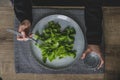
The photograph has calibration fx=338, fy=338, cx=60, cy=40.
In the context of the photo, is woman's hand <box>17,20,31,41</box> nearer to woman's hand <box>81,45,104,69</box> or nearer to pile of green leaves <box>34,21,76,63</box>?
pile of green leaves <box>34,21,76,63</box>

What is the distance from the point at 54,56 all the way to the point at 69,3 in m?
0.20

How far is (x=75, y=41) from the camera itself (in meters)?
1.15

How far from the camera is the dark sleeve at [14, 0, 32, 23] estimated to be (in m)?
1.15

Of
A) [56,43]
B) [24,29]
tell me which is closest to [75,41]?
[56,43]

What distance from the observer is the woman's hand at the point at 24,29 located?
1.12 m

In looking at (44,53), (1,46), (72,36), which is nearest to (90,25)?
(72,36)

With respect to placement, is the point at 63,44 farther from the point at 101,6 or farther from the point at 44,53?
the point at 101,6

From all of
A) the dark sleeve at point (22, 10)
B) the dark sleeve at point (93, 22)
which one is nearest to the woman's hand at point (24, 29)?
the dark sleeve at point (22, 10)

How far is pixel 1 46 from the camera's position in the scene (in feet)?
3.89

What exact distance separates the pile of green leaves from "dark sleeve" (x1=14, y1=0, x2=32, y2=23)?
0.08 metres

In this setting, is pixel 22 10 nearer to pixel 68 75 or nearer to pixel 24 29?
pixel 24 29

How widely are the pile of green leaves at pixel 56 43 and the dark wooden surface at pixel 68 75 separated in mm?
79

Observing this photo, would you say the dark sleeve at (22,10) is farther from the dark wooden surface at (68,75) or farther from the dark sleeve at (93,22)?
the dark sleeve at (93,22)

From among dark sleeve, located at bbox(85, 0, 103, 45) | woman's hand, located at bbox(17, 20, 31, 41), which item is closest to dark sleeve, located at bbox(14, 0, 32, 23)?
woman's hand, located at bbox(17, 20, 31, 41)
